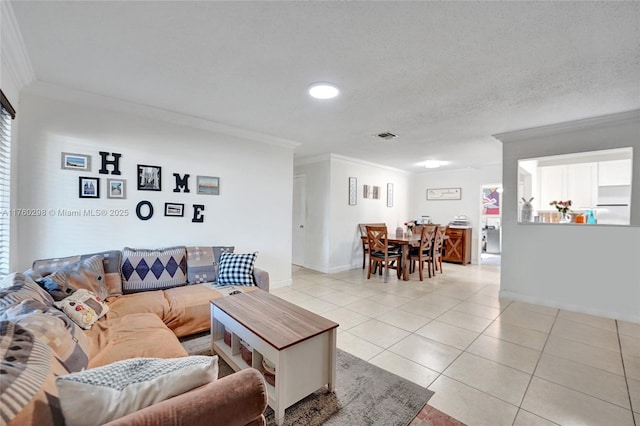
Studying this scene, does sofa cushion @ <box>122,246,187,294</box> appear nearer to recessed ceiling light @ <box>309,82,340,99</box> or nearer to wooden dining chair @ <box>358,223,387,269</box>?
recessed ceiling light @ <box>309,82,340,99</box>

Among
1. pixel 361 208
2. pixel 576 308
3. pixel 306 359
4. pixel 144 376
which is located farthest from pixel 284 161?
pixel 576 308

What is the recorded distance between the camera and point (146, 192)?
3023 millimetres

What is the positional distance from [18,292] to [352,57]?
2.50m

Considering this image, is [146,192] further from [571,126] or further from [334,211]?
[571,126]

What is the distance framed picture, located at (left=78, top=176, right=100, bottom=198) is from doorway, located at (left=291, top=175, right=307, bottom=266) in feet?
11.9

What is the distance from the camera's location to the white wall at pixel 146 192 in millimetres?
2459

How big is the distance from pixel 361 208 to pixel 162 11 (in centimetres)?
489

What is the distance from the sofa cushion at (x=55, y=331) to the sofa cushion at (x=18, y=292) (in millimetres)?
63

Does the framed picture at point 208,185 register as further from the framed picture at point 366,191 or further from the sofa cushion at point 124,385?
the framed picture at point 366,191

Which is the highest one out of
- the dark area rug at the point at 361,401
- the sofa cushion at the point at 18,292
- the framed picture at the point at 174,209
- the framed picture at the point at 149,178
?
the framed picture at the point at 149,178

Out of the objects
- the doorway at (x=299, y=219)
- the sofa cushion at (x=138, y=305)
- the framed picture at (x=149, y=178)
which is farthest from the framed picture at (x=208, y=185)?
the doorway at (x=299, y=219)

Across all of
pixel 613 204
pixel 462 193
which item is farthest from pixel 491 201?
pixel 613 204

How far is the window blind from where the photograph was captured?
2.07 m

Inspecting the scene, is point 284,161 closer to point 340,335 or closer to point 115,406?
point 340,335
